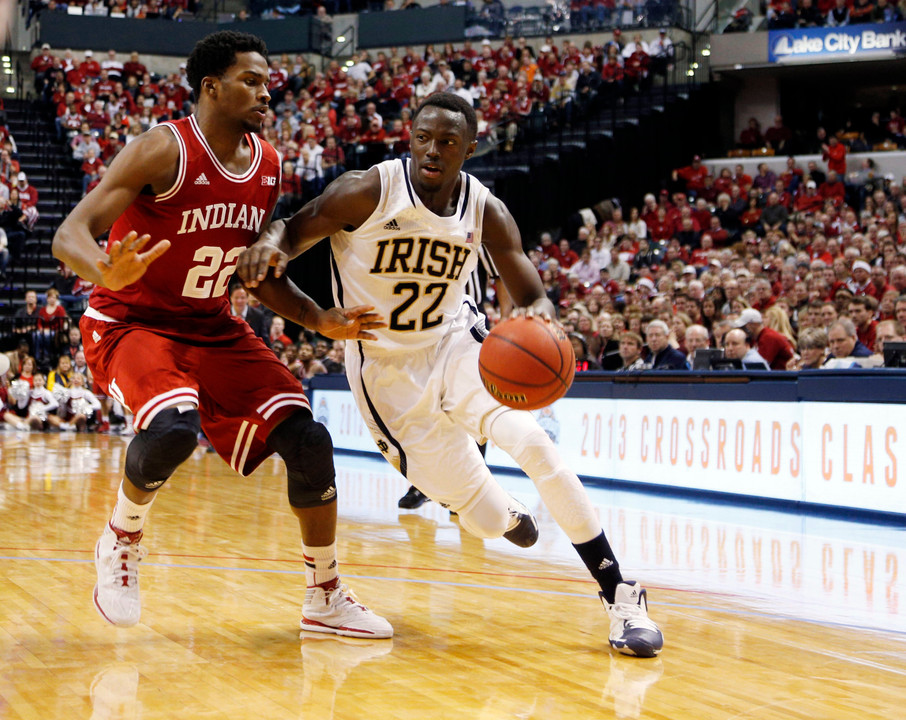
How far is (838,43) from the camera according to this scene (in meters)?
19.3

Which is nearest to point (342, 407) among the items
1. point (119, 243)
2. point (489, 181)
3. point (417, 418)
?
point (489, 181)

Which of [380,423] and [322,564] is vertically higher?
[380,423]

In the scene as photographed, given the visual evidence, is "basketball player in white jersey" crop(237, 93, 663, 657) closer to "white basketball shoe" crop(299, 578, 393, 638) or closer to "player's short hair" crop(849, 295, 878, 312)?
"white basketball shoe" crop(299, 578, 393, 638)

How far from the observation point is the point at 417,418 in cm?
421

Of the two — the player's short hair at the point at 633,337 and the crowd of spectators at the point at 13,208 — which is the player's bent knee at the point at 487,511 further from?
the crowd of spectators at the point at 13,208

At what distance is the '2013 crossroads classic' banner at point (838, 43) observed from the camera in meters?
18.8

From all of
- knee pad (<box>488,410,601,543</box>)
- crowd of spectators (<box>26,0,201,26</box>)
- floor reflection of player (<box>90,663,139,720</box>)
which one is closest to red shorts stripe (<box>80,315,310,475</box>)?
knee pad (<box>488,410,601,543</box>)

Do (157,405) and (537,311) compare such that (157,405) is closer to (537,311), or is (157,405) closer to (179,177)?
(179,177)

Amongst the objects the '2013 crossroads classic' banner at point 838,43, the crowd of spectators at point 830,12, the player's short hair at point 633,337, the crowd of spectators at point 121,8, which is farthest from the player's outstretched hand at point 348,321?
the crowd of spectators at point 121,8

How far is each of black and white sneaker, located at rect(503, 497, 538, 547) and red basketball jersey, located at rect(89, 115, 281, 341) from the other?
52.7 inches

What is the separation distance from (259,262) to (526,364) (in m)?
1.01

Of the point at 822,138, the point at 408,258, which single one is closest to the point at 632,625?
the point at 408,258

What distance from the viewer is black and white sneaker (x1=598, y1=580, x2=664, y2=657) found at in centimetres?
357

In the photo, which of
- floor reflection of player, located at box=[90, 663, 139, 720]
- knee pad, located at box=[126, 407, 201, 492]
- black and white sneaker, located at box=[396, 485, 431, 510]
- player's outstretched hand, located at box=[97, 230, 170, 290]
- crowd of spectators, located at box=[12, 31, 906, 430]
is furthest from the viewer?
crowd of spectators, located at box=[12, 31, 906, 430]
